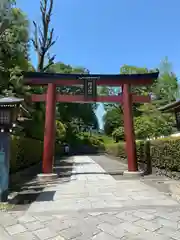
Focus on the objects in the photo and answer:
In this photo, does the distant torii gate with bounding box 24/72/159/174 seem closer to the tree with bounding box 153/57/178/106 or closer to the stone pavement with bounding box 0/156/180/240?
the stone pavement with bounding box 0/156/180/240

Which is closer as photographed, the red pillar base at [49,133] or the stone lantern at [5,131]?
the stone lantern at [5,131]

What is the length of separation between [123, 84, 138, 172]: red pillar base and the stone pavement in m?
4.04

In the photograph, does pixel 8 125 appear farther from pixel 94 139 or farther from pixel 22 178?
pixel 94 139

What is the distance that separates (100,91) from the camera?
3925cm

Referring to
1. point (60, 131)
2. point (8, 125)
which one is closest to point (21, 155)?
point (8, 125)

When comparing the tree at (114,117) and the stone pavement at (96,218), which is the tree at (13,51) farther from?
the tree at (114,117)

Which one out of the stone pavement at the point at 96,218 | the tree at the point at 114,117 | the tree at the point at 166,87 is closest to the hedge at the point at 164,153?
the stone pavement at the point at 96,218

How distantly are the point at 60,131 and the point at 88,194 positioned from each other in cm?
2150

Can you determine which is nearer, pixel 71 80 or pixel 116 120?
pixel 71 80

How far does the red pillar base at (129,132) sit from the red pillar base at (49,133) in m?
3.65

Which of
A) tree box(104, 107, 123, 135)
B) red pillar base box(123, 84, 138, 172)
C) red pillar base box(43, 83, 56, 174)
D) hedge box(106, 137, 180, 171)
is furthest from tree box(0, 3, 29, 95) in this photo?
tree box(104, 107, 123, 135)

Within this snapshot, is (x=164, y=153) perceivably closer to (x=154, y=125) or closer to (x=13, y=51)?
(x=13, y=51)

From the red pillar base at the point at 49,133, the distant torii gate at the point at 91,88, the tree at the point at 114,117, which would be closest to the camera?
the red pillar base at the point at 49,133

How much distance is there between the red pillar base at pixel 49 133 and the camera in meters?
10.8
